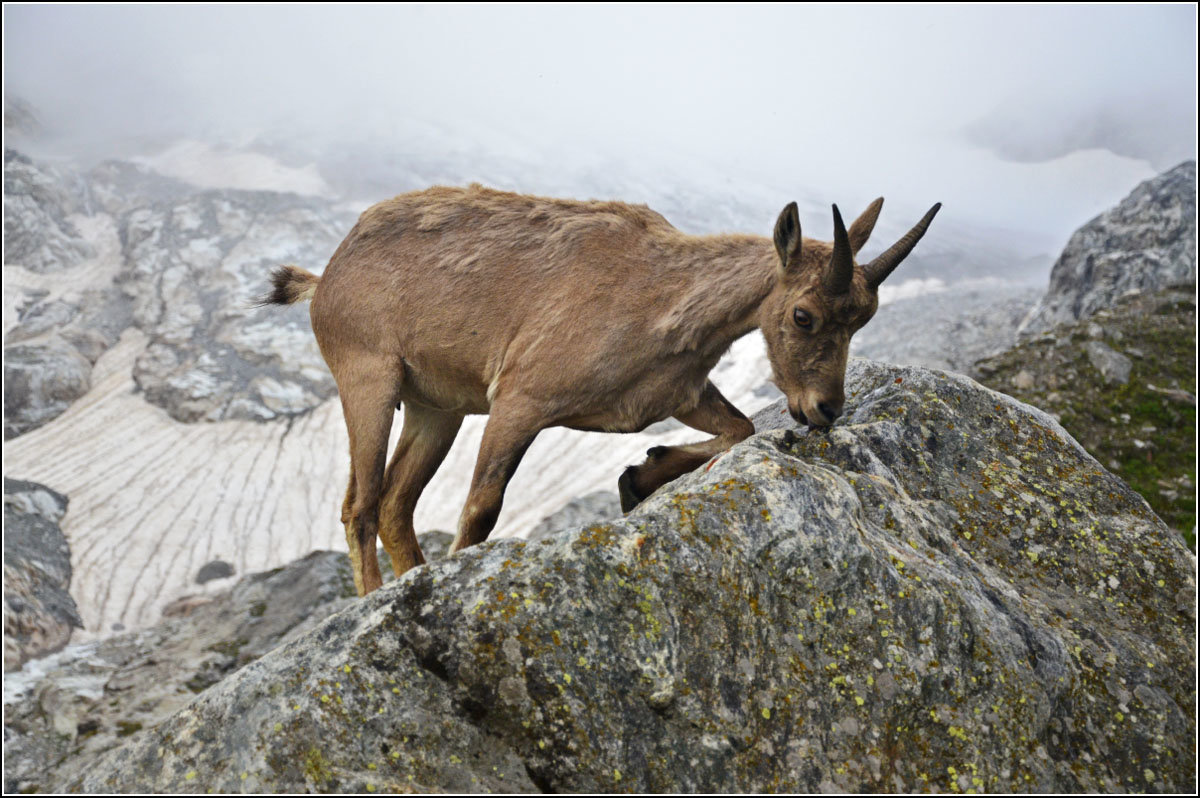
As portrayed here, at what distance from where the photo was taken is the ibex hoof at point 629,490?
8.19 m

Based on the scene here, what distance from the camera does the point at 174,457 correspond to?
78.6 m

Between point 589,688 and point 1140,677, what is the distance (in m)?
4.39

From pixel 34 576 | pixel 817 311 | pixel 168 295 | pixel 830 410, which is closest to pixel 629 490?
pixel 830 410

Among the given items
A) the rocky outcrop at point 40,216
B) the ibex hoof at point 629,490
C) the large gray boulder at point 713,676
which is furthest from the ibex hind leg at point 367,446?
the rocky outcrop at point 40,216

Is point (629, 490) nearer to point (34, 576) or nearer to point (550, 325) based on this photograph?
point (550, 325)

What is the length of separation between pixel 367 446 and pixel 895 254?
19.7 ft

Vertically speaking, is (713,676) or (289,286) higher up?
(289,286)

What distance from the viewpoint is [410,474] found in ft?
32.3

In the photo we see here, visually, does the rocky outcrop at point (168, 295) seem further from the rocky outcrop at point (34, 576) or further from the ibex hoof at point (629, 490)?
the ibex hoof at point (629, 490)

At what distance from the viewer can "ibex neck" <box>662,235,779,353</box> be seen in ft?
26.3

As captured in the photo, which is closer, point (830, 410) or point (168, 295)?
point (830, 410)

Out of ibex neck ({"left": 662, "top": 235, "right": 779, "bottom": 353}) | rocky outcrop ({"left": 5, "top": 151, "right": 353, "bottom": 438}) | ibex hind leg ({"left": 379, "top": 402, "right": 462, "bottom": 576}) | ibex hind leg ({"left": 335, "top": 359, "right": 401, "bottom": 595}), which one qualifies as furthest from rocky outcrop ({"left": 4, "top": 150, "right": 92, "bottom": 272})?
ibex neck ({"left": 662, "top": 235, "right": 779, "bottom": 353})

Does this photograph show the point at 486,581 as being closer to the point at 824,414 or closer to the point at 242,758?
the point at 242,758

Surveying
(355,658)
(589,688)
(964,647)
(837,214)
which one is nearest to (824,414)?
(837,214)
